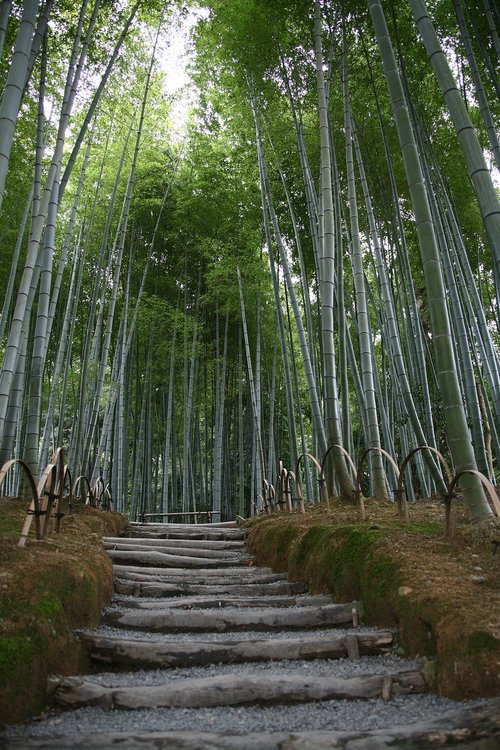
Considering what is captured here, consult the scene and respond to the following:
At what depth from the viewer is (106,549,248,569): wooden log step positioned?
353 cm

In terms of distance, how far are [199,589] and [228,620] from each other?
2.48 ft

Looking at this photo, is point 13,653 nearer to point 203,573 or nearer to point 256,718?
point 256,718

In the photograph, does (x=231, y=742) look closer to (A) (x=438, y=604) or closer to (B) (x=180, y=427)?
(A) (x=438, y=604)

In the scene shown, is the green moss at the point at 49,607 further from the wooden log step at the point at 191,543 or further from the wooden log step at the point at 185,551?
the wooden log step at the point at 191,543

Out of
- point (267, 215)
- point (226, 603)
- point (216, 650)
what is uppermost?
point (267, 215)

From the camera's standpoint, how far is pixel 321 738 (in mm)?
1227

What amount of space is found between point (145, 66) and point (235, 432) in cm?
613

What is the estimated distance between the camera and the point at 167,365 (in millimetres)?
8914

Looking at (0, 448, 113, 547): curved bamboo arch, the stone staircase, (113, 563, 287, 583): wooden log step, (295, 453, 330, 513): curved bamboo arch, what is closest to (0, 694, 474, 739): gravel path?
the stone staircase

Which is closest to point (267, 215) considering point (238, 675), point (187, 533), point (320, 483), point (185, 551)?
point (320, 483)

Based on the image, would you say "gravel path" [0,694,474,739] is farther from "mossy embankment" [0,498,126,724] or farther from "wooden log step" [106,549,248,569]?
"wooden log step" [106,549,248,569]

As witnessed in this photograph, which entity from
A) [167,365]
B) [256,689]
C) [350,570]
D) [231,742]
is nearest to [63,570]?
[256,689]

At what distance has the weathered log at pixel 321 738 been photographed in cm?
114

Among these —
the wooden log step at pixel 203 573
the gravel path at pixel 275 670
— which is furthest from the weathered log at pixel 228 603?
the gravel path at pixel 275 670
